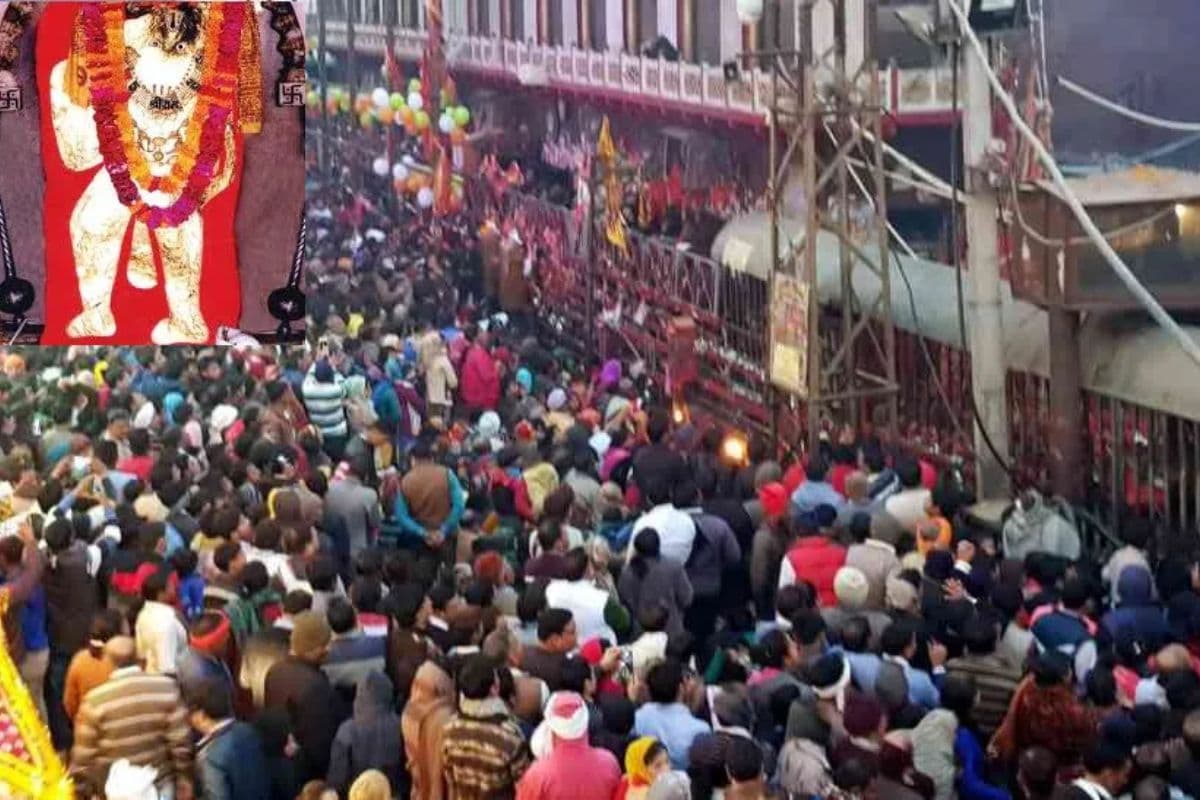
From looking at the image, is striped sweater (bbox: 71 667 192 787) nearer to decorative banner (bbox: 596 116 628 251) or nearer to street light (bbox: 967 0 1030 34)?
street light (bbox: 967 0 1030 34)

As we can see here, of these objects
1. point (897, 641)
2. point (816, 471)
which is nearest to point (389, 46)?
point (816, 471)

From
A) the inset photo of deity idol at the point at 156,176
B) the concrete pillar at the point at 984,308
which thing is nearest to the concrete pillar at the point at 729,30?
the concrete pillar at the point at 984,308

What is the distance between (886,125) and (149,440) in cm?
680

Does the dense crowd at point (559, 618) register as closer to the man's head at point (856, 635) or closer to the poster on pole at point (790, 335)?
the man's head at point (856, 635)

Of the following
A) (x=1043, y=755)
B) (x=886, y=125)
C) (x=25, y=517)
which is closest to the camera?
(x=1043, y=755)

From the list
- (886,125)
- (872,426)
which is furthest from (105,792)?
(886,125)

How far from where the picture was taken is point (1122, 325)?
10117mm

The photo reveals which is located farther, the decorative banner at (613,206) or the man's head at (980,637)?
the decorative banner at (613,206)

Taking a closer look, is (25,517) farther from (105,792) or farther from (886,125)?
(886,125)

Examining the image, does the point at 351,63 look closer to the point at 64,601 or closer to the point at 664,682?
the point at 64,601

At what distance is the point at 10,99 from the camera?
31.1ft

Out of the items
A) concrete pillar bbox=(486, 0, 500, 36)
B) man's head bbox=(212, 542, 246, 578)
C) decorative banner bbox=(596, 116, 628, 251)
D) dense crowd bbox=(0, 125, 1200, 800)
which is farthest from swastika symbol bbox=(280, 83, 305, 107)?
concrete pillar bbox=(486, 0, 500, 36)

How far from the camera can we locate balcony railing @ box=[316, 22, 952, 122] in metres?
16.7

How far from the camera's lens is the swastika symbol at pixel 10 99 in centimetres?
946
